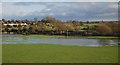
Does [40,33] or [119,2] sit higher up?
[119,2]

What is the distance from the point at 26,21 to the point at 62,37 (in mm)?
2839

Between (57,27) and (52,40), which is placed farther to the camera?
(57,27)

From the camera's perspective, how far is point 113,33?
15.7 m

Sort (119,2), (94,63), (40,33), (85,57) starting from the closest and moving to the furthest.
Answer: (94,63)
(85,57)
(119,2)
(40,33)

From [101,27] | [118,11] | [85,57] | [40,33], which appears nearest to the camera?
[85,57]

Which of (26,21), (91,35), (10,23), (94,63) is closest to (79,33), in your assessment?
(91,35)

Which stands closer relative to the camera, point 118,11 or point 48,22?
point 118,11

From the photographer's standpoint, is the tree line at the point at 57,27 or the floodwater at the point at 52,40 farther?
the tree line at the point at 57,27

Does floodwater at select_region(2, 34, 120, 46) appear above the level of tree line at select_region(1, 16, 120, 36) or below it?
below

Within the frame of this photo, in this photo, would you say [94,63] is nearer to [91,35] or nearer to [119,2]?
[119,2]

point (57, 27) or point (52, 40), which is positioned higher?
point (57, 27)

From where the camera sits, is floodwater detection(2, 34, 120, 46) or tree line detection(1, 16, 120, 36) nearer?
floodwater detection(2, 34, 120, 46)

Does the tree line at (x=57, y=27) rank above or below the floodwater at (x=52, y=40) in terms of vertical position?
above

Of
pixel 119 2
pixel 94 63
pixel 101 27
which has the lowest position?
pixel 94 63
